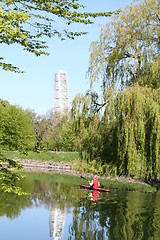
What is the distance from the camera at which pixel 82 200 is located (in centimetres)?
1714

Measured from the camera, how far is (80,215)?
13.8 m

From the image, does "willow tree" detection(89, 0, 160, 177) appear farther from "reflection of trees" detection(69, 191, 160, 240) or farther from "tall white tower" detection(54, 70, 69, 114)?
"tall white tower" detection(54, 70, 69, 114)

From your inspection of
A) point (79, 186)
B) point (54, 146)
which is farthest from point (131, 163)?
point (54, 146)

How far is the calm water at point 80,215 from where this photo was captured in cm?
1154

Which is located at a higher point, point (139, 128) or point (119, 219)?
point (139, 128)

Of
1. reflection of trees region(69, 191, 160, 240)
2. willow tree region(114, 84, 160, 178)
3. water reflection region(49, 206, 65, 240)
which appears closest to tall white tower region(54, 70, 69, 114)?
willow tree region(114, 84, 160, 178)

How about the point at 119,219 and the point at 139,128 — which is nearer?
the point at 119,219

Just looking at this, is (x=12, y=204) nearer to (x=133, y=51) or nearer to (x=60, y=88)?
(x=133, y=51)

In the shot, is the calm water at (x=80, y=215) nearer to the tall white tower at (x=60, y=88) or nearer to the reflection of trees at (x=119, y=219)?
the reflection of trees at (x=119, y=219)

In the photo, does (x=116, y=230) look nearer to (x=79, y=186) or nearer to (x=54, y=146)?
(x=79, y=186)

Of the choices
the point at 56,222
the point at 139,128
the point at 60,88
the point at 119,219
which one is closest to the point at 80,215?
the point at 56,222

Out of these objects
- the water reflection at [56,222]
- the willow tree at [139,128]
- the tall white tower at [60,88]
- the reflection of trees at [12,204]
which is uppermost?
the tall white tower at [60,88]

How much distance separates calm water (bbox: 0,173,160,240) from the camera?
37.9 ft

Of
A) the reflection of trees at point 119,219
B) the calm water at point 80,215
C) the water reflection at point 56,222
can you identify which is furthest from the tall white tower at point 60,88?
the water reflection at point 56,222
